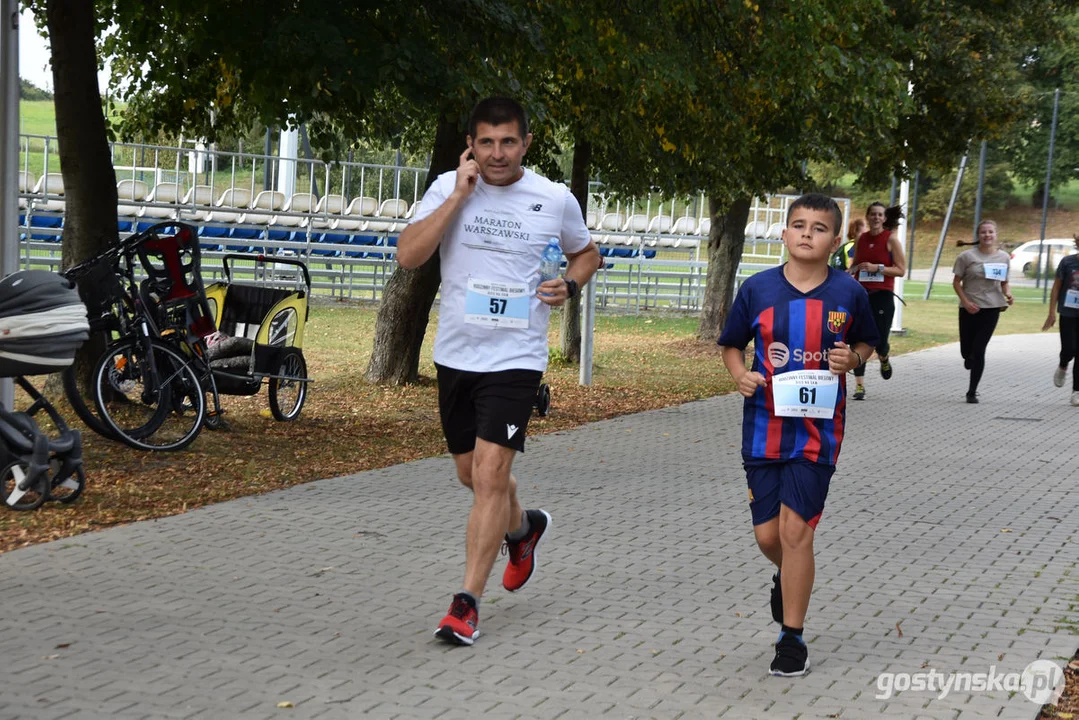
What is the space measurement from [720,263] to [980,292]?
8.32m

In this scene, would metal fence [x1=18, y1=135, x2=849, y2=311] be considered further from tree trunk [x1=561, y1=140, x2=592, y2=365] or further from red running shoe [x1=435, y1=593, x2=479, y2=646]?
red running shoe [x1=435, y1=593, x2=479, y2=646]

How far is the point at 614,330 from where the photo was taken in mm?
26578

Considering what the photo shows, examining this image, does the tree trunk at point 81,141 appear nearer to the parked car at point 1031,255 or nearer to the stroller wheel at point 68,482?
the stroller wheel at point 68,482

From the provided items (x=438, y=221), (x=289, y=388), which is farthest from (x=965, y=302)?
(x=438, y=221)

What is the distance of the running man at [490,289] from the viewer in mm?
5516

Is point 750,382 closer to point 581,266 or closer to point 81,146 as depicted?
point 581,266

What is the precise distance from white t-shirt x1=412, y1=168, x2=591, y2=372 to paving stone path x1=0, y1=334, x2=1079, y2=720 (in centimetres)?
107

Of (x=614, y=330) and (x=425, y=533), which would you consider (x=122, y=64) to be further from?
(x=614, y=330)

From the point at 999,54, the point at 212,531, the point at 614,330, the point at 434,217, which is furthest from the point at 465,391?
the point at 614,330

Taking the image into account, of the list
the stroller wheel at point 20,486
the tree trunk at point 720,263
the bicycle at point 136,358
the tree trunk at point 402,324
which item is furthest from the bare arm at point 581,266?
the tree trunk at point 720,263

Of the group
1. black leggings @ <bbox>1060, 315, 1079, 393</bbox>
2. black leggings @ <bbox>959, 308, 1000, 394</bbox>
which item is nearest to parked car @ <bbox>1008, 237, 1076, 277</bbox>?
black leggings @ <bbox>1060, 315, 1079, 393</bbox>

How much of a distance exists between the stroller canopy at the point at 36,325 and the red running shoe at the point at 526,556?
2.77 m

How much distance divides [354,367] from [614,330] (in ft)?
32.7

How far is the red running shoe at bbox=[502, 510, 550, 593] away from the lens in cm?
620
